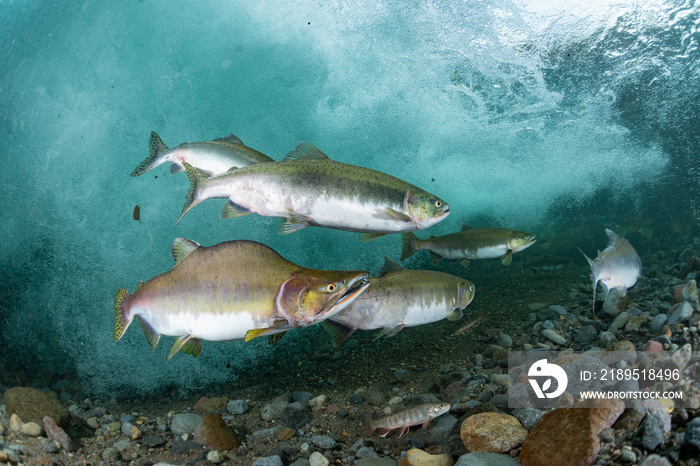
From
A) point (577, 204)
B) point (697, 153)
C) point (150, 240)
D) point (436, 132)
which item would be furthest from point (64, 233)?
point (697, 153)

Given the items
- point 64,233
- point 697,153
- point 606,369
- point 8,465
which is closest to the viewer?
point 8,465

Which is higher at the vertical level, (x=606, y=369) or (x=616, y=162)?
(x=616, y=162)

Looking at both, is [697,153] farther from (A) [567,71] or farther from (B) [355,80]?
(B) [355,80]

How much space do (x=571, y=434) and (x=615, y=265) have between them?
3133 mm

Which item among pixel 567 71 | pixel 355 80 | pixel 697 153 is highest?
pixel 697 153

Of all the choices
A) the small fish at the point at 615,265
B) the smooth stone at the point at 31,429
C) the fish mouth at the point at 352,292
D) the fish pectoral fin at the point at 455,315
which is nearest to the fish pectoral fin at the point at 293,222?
the fish mouth at the point at 352,292

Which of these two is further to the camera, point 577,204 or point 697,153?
point 577,204

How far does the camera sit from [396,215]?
2824 millimetres

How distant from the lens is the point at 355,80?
50.8 ft

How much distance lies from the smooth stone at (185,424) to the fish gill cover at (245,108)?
3.41 m

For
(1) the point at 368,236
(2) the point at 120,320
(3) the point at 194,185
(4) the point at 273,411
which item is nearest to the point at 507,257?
(1) the point at 368,236

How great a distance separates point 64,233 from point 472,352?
1258 cm

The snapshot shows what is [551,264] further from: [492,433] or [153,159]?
[153,159]

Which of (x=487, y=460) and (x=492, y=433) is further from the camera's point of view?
(x=492, y=433)
